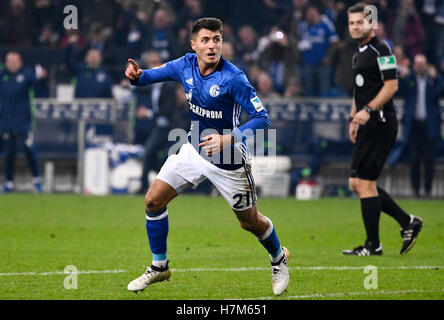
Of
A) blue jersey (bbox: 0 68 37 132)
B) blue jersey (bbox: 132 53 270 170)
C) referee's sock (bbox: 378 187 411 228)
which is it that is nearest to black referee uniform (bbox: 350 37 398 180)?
referee's sock (bbox: 378 187 411 228)

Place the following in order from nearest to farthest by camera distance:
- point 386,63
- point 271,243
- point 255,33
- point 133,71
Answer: point 271,243 < point 133,71 < point 386,63 < point 255,33

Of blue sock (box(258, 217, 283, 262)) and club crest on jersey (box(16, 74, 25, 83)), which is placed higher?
club crest on jersey (box(16, 74, 25, 83))

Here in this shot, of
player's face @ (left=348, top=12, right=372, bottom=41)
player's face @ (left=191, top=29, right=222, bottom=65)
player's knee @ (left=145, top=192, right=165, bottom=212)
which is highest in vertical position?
player's face @ (left=348, top=12, right=372, bottom=41)

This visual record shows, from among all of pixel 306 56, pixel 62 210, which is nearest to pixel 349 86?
pixel 306 56

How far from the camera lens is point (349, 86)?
18.5 metres

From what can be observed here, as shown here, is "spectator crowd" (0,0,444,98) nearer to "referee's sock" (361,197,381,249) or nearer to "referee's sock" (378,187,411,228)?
"referee's sock" (378,187,411,228)

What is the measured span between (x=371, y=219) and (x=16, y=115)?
34.8 ft

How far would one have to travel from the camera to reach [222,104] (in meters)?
7.30

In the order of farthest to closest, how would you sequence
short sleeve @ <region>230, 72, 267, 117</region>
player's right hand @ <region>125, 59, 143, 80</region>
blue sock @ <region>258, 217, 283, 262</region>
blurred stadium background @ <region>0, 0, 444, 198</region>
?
blurred stadium background @ <region>0, 0, 444, 198</region>, player's right hand @ <region>125, 59, 143, 80</region>, blue sock @ <region>258, 217, 283, 262</region>, short sleeve @ <region>230, 72, 267, 117</region>

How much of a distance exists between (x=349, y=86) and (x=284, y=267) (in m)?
11.5

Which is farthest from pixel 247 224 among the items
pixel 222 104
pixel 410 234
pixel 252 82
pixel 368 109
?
pixel 252 82

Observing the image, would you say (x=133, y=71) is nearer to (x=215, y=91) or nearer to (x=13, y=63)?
(x=215, y=91)

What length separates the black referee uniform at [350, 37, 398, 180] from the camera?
9.72 m

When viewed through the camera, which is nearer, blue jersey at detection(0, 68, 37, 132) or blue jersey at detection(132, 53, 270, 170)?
blue jersey at detection(132, 53, 270, 170)
